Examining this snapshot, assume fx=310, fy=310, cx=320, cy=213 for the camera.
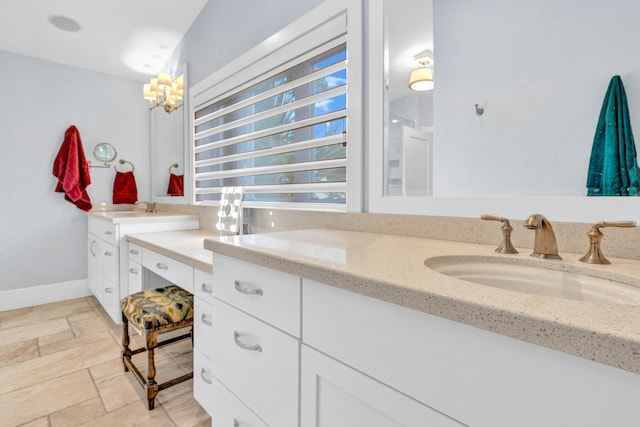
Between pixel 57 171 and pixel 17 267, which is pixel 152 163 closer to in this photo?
pixel 57 171

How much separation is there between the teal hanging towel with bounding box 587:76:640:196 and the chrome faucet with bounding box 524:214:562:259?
0.19 meters

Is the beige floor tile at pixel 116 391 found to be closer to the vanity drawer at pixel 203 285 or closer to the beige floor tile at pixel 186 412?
the beige floor tile at pixel 186 412

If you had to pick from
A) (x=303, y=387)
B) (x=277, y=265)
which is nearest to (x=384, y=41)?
(x=277, y=265)

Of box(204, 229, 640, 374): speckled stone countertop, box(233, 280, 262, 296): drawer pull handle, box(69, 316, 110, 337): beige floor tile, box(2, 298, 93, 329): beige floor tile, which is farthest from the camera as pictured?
box(2, 298, 93, 329): beige floor tile

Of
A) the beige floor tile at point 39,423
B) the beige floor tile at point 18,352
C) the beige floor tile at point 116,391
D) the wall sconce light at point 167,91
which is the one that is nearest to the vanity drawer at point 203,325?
the beige floor tile at point 116,391

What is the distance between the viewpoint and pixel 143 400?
1633 millimetres

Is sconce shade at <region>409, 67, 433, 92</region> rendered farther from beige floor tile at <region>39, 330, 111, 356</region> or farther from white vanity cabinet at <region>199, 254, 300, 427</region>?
beige floor tile at <region>39, 330, 111, 356</region>

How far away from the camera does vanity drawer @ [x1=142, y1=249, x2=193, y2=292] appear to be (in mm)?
1514

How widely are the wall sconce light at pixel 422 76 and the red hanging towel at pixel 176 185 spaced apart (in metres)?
2.41

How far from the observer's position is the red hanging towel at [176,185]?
2.99 metres

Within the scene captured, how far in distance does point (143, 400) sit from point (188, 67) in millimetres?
2538

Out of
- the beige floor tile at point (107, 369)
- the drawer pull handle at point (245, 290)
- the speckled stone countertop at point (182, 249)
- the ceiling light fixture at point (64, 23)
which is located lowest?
the beige floor tile at point (107, 369)

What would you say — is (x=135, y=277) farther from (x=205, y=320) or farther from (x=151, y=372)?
(x=205, y=320)

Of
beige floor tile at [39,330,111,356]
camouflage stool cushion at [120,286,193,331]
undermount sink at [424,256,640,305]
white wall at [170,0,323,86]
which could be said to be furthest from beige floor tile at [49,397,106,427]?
white wall at [170,0,323,86]
